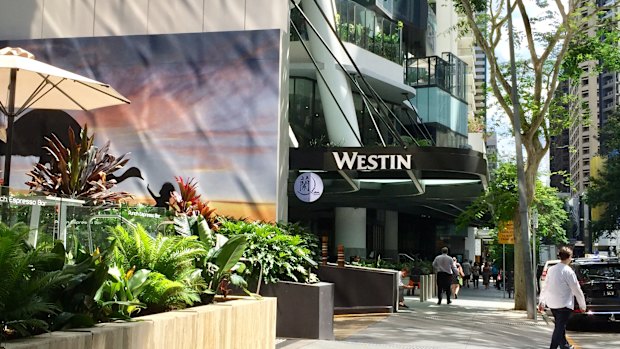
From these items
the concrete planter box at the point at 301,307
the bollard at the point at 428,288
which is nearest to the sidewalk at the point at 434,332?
the concrete planter box at the point at 301,307

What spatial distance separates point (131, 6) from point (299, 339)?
1244cm

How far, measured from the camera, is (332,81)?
28.3 metres

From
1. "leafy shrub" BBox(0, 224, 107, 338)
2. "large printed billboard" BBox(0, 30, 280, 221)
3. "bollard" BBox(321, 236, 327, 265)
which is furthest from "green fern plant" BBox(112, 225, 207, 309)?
"large printed billboard" BBox(0, 30, 280, 221)

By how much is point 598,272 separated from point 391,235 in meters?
25.3

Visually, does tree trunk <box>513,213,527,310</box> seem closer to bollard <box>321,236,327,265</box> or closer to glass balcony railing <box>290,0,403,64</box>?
bollard <box>321,236,327,265</box>

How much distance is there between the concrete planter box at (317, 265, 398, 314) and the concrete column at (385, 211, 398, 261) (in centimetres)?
2331

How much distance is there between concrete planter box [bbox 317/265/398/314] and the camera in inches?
698

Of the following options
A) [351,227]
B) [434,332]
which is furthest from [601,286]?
[351,227]

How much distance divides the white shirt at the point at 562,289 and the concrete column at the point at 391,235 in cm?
3050

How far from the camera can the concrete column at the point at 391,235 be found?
4153 cm

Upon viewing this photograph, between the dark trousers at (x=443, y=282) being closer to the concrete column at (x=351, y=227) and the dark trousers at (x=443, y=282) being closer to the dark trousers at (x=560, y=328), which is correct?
the concrete column at (x=351, y=227)

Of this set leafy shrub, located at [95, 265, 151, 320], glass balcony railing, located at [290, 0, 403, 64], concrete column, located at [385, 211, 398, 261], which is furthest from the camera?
concrete column, located at [385, 211, 398, 261]

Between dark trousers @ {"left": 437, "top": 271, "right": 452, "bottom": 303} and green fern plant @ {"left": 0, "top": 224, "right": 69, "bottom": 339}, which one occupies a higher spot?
green fern plant @ {"left": 0, "top": 224, "right": 69, "bottom": 339}

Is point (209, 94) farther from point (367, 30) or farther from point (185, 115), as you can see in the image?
point (367, 30)
